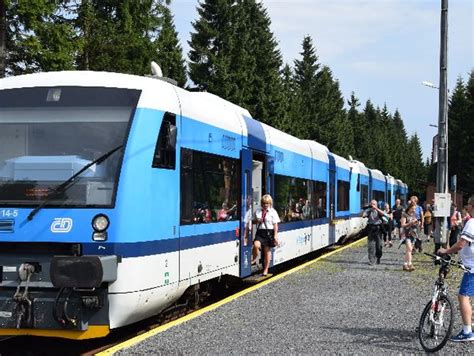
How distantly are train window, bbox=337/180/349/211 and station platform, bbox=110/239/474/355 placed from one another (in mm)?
9379

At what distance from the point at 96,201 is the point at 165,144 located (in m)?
1.20

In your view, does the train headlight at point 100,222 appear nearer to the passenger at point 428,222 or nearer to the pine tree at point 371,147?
the passenger at point 428,222

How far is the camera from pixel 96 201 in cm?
716

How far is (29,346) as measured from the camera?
8.12 m

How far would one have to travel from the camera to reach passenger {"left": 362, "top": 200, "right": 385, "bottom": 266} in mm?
16875

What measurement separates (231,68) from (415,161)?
10564 centimetres

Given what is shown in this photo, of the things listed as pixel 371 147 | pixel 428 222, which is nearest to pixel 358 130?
pixel 371 147

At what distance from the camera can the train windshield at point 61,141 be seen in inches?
285

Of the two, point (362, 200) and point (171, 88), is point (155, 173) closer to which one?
point (171, 88)

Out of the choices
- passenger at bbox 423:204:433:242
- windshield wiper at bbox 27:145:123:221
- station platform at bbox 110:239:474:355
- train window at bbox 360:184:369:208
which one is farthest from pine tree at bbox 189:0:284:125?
windshield wiper at bbox 27:145:123:221

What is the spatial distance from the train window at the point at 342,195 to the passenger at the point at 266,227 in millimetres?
10246

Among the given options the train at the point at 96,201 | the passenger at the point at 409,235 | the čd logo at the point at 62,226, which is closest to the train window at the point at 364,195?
the passenger at the point at 409,235

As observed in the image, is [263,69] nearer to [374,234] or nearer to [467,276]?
[374,234]

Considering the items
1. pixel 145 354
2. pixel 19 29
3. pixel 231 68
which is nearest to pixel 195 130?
pixel 145 354
